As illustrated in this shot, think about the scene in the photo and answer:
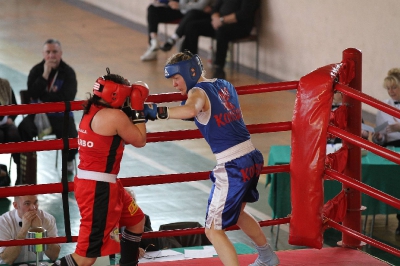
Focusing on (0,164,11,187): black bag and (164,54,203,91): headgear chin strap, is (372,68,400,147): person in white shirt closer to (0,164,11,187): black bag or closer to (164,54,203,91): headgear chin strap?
(0,164,11,187): black bag

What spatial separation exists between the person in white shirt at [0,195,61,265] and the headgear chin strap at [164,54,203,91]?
224 centimetres

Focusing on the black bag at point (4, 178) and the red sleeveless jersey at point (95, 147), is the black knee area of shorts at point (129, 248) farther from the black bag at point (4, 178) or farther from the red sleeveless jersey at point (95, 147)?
the black bag at point (4, 178)

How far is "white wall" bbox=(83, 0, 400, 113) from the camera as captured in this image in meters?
11.7

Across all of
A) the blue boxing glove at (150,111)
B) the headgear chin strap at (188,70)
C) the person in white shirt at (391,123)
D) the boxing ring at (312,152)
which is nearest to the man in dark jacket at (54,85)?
the person in white shirt at (391,123)

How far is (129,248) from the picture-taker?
534cm

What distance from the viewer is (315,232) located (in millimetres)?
5547

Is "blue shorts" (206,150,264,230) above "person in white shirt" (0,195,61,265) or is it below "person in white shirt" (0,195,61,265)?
above

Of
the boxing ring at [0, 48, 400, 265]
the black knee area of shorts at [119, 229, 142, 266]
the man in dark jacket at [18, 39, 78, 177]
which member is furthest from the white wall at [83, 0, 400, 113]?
the black knee area of shorts at [119, 229, 142, 266]

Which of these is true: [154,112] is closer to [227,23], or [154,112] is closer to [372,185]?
[372,185]

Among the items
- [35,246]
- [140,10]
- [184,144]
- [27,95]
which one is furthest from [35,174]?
[140,10]

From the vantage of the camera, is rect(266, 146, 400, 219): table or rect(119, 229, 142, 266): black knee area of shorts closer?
rect(119, 229, 142, 266): black knee area of shorts

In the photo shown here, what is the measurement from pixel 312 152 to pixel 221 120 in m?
0.66

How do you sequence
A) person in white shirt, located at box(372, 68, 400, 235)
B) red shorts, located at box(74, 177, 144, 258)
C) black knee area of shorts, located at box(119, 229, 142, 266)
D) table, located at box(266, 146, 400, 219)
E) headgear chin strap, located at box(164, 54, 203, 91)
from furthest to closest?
person in white shirt, located at box(372, 68, 400, 235) → table, located at box(266, 146, 400, 219) → black knee area of shorts, located at box(119, 229, 142, 266) → headgear chin strap, located at box(164, 54, 203, 91) → red shorts, located at box(74, 177, 144, 258)

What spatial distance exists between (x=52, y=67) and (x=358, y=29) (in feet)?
14.5
